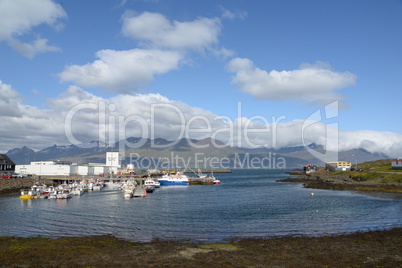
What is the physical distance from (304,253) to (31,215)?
43.1 m

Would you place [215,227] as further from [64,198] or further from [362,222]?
[64,198]

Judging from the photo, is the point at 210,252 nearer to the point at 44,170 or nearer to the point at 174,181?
the point at 174,181

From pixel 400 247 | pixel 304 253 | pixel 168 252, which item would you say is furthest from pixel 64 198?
pixel 400 247

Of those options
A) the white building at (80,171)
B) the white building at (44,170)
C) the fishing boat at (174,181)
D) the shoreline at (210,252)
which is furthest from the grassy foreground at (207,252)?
the white building at (80,171)

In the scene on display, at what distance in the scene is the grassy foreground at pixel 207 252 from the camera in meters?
22.9

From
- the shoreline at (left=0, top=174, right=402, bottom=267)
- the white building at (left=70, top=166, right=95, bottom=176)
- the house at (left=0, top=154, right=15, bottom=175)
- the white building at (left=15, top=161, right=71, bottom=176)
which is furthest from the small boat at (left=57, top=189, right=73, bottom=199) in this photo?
the white building at (left=70, top=166, right=95, bottom=176)

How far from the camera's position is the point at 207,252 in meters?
26.1

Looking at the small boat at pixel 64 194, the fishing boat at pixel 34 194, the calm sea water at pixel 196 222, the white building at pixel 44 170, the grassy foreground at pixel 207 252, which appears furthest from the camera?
the white building at pixel 44 170

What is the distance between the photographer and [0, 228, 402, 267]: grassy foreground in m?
22.9

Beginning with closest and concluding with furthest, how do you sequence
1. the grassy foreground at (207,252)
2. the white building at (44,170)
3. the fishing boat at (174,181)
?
the grassy foreground at (207,252) < the white building at (44,170) < the fishing boat at (174,181)

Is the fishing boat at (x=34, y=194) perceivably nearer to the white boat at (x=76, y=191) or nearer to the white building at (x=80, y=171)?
the white boat at (x=76, y=191)

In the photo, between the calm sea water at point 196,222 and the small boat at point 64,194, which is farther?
the small boat at point 64,194

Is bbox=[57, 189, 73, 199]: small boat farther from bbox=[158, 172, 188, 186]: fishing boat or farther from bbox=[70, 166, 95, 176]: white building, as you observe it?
bbox=[70, 166, 95, 176]: white building

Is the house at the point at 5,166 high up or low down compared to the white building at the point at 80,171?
up
